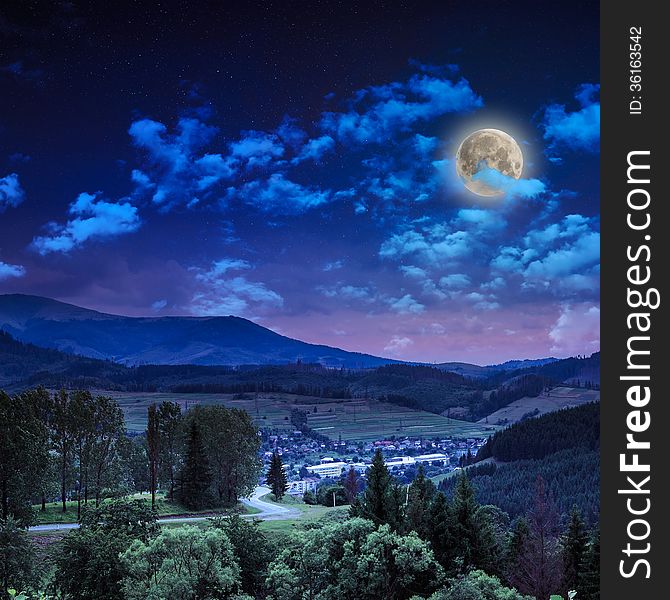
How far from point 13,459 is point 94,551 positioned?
2034 cm

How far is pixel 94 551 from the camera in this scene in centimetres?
3100

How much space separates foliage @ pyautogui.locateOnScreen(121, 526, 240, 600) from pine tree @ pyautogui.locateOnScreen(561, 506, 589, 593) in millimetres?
28752

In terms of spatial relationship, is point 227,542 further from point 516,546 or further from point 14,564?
point 516,546

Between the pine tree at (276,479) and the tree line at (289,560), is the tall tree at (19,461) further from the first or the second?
the pine tree at (276,479)

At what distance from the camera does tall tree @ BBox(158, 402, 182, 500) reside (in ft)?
233

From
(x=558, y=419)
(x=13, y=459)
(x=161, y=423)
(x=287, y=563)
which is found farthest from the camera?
(x=558, y=419)

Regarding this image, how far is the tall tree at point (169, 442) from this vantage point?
233 feet

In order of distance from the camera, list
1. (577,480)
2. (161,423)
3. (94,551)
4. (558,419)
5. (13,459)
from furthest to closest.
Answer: (558,419) < (577,480) < (161,423) < (13,459) < (94,551)

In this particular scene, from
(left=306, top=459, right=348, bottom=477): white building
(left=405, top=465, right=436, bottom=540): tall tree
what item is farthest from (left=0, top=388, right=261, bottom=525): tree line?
(left=306, top=459, right=348, bottom=477): white building

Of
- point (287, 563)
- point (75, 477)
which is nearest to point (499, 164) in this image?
point (287, 563)

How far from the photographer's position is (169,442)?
71.5m

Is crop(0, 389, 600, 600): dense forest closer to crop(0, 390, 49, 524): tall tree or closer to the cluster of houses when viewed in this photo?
crop(0, 390, 49, 524): tall tree

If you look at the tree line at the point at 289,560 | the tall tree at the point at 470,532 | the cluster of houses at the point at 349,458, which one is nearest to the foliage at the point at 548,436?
the cluster of houses at the point at 349,458

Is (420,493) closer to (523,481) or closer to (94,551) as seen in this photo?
(94,551)
